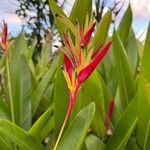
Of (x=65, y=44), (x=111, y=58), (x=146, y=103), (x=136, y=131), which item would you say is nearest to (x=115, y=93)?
(x=111, y=58)

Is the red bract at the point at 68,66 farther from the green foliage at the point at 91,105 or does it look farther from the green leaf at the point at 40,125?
the green leaf at the point at 40,125

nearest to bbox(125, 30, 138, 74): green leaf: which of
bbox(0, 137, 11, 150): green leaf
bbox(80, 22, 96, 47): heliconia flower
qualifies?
bbox(0, 137, 11, 150): green leaf

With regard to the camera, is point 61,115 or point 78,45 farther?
point 61,115

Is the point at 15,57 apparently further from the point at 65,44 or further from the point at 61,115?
the point at 65,44

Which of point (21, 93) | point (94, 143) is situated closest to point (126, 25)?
point (21, 93)

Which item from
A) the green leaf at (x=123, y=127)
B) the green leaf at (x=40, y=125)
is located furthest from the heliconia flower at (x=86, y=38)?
the green leaf at (x=40, y=125)

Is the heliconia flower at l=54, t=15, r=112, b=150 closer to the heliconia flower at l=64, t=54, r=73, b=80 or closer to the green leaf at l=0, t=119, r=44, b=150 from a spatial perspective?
the heliconia flower at l=64, t=54, r=73, b=80

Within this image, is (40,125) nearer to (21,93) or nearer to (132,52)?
(21,93)
